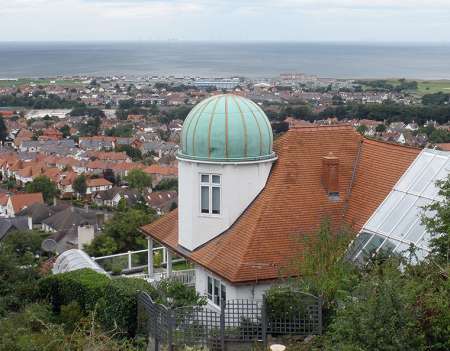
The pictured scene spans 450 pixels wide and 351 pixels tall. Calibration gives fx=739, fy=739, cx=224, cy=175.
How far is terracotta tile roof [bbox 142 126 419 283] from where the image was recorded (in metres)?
18.8

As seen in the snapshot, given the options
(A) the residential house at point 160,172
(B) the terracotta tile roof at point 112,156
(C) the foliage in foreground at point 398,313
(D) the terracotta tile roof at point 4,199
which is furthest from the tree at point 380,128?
(C) the foliage in foreground at point 398,313

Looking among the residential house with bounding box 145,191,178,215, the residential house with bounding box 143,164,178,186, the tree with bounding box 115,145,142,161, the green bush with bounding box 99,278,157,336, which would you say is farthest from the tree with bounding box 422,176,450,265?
the tree with bounding box 115,145,142,161

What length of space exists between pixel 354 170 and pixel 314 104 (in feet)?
537

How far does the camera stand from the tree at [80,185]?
86.7 m

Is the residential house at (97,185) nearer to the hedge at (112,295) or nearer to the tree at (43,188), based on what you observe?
the tree at (43,188)

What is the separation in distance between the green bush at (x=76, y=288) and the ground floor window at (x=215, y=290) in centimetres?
287

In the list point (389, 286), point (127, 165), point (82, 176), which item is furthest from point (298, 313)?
point (127, 165)

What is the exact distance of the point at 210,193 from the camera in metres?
20.5

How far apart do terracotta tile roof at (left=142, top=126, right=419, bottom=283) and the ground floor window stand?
546 mm

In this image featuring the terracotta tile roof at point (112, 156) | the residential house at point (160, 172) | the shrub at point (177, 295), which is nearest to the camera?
the shrub at point (177, 295)

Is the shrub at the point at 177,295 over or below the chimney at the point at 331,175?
below

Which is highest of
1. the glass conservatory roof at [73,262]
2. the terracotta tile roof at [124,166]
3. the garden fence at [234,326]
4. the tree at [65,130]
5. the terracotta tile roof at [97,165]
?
the garden fence at [234,326]

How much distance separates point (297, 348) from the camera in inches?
575

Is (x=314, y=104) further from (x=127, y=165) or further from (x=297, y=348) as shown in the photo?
(x=297, y=348)
